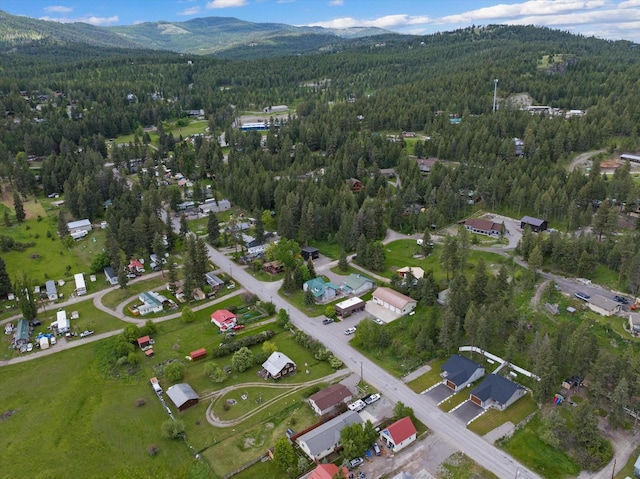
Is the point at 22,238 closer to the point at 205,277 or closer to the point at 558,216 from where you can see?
the point at 205,277

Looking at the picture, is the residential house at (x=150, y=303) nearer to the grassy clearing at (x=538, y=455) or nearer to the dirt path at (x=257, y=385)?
the dirt path at (x=257, y=385)

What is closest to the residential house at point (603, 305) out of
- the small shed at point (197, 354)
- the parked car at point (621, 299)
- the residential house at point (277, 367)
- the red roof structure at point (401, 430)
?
the parked car at point (621, 299)

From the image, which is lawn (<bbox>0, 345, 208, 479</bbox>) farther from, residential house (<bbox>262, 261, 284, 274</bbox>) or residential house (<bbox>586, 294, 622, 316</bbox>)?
residential house (<bbox>586, 294, 622, 316</bbox>)

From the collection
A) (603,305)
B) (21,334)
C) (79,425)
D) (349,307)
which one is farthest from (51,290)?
(603,305)

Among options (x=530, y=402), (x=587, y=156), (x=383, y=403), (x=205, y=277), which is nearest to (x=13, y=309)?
(x=205, y=277)

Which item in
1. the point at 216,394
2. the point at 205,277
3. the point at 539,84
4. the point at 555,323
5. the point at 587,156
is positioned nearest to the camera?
the point at 216,394

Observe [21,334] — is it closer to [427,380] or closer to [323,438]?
[323,438]
